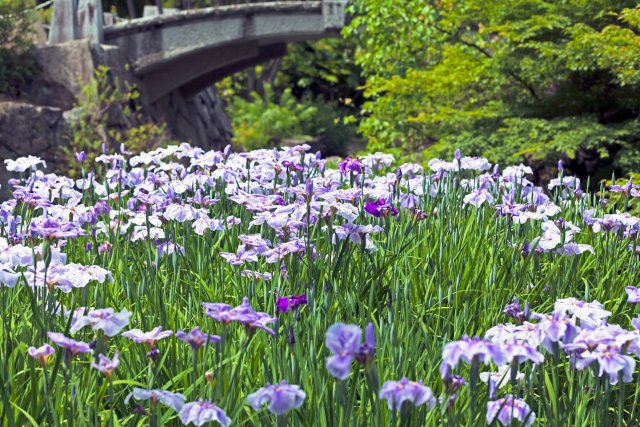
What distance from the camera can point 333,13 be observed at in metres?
16.9

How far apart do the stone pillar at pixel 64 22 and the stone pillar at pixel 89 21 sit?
0.33 feet

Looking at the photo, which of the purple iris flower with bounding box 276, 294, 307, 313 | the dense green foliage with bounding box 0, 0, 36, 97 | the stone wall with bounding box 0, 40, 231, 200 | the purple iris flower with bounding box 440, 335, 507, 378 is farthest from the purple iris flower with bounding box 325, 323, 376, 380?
the dense green foliage with bounding box 0, 0, 36, 97

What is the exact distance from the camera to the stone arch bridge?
52.2 feet

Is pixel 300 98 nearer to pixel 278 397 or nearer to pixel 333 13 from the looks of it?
pixel 333 13

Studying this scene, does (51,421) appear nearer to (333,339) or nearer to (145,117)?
(333,339)

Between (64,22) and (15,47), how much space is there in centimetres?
126

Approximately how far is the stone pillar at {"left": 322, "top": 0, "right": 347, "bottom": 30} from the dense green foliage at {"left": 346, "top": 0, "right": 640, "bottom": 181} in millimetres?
4581

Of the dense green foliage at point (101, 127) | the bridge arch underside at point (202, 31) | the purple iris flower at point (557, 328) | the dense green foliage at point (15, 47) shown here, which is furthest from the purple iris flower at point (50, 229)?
the bridge arch underside at point (202, 31)

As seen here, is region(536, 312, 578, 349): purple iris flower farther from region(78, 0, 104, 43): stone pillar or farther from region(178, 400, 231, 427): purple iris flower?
region(78, 0, 104, 43): stone pillar

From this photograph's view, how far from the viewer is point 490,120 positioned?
1025 centimetres

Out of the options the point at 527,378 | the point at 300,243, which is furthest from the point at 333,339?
the point at 300,243

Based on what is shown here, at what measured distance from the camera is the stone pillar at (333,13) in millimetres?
16719

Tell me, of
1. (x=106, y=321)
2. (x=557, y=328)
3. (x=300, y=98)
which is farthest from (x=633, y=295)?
(x=300, y=98)

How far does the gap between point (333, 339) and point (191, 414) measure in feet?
1.26
